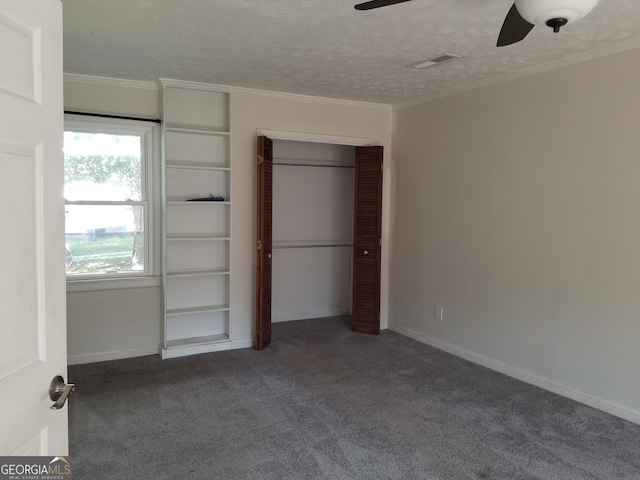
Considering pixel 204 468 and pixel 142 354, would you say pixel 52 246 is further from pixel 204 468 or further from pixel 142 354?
pixel 142 354

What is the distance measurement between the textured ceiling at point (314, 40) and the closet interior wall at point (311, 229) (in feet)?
4.97

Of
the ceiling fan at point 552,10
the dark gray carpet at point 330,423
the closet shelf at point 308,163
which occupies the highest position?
the ceiling fan at point 552,10

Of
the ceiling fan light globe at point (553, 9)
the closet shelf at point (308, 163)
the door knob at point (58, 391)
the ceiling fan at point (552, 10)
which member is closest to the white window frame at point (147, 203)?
the closet shelf at point (308, 163)

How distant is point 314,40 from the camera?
10.1ft

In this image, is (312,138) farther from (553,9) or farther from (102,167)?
(553,9)

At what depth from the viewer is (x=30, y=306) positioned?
1.20 m

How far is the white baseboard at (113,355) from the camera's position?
13.7ft

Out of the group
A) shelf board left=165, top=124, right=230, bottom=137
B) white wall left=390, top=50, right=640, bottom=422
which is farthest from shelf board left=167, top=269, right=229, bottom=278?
white wall left=390, top=50, right=640, bottom=422

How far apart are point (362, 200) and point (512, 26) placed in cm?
308

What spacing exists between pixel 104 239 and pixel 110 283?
0.42 meters

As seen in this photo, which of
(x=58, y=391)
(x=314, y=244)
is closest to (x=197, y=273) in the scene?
(x=314, y=244)

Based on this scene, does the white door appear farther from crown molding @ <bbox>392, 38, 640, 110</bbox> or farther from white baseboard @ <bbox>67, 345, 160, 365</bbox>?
crown molding @ <bbox>392, 38, 640, 110</bbox>

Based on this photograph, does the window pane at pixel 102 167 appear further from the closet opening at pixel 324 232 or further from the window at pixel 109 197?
the closet opening at pixel 324 232

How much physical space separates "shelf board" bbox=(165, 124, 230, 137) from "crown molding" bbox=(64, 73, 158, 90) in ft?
1.35
